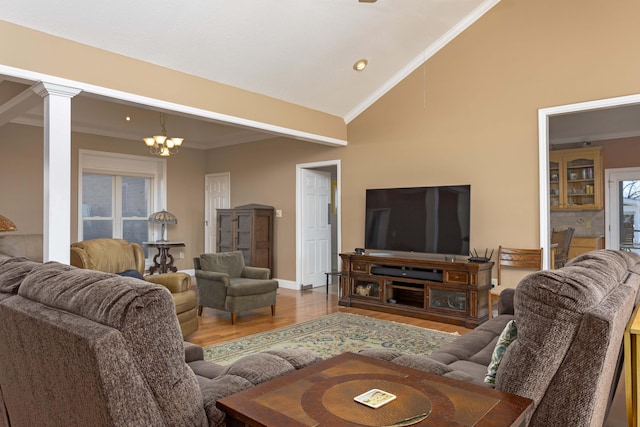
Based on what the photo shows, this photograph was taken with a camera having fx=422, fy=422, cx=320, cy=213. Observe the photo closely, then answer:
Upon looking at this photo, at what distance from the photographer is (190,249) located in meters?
8.47

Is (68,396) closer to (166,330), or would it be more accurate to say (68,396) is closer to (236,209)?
(166,330)

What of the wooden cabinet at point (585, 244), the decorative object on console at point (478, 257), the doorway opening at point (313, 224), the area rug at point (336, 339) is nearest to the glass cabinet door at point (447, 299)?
the decorative object on console at point (478, 257)

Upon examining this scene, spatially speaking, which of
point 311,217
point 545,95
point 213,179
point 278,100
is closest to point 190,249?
point 213,179

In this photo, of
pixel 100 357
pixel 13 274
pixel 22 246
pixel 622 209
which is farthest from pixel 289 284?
pixel 100 357

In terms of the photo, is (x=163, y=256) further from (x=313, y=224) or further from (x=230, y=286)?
(x=230, y=286)

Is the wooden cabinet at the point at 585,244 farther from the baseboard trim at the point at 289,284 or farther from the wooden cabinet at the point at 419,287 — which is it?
the baseboard trim at the point at 289,284

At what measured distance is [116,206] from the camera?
760cm

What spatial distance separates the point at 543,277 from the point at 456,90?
4319mm

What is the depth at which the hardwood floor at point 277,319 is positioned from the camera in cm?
428

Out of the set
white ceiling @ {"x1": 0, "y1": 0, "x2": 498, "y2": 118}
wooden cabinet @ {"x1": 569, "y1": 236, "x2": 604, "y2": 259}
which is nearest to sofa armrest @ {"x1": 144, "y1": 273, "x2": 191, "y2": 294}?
white ceiling @ {"x1": 0, "y1": 0, "x2": 498, "y2": 118}

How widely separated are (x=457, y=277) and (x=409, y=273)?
0.61m

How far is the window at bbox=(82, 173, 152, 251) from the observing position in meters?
7.23

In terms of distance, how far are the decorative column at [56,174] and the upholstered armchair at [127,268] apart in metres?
0.63

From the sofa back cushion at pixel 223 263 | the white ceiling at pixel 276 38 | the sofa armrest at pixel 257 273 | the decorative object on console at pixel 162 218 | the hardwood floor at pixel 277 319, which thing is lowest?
the hardwood floor at pixel 277 319
